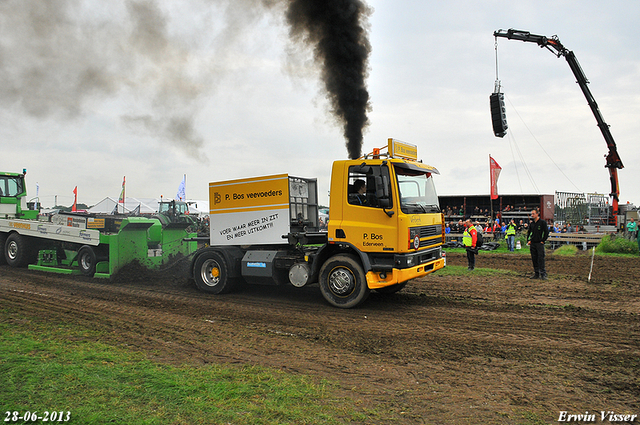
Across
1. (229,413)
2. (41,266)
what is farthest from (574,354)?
(41,266)

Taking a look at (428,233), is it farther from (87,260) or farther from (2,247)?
(2,247)

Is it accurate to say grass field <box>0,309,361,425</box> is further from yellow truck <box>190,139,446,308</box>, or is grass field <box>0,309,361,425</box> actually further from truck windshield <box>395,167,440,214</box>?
truck windshield <box>395,167,440,214</box>

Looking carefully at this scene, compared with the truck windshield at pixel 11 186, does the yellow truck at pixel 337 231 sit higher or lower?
lower

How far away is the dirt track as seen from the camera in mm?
4059

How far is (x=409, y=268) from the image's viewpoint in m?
7.38

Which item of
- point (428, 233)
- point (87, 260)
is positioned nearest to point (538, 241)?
point (428, 233)

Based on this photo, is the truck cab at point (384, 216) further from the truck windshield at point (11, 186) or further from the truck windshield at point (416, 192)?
the truck windshield at point (11, 186)

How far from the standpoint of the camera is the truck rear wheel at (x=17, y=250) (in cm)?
1279

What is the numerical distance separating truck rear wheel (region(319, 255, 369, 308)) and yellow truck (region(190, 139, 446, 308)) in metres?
0.02

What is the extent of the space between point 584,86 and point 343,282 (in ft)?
74.9

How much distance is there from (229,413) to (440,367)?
2.55m

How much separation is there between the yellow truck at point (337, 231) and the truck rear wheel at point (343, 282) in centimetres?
2

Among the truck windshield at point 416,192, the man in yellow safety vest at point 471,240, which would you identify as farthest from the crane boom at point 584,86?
the truck windshield at point 416,192

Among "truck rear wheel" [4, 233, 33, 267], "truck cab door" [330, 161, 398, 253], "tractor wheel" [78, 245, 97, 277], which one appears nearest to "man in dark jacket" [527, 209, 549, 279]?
Answer: "truck cab door" [330, 161, 398, 253]
